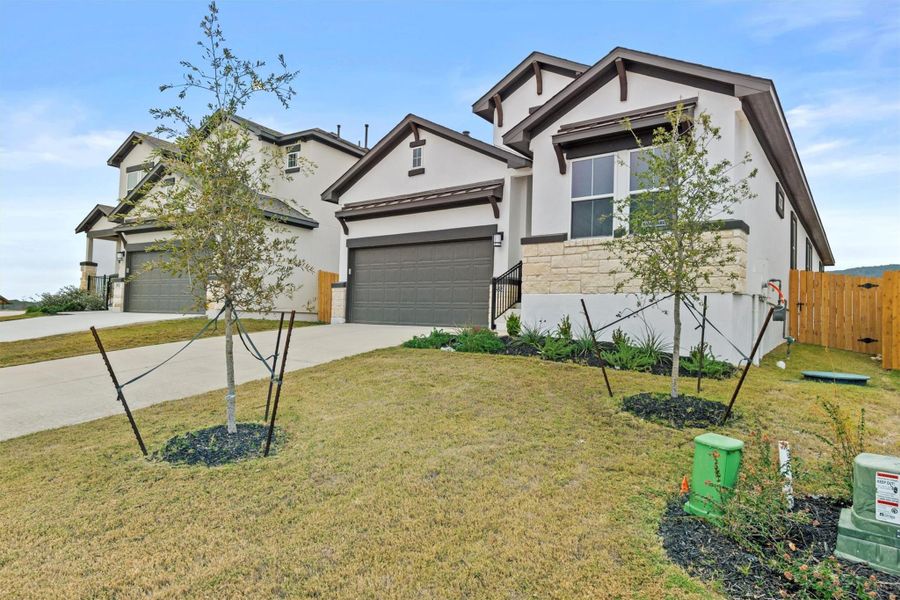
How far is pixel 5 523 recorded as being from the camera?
3260 millimetres

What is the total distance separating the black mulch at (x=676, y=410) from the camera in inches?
192

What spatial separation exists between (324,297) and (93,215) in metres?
13.8

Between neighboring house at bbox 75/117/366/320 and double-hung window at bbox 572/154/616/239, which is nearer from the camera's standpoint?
double-hung window at bbox 572/154/616/239

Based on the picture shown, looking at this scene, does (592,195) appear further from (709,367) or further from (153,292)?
(153,292)

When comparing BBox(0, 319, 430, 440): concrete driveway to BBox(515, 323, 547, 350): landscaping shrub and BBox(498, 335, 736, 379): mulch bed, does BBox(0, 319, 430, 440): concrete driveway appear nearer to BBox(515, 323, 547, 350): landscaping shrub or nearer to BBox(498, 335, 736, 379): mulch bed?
BBox(498, 335, 736, 379): mulch bed

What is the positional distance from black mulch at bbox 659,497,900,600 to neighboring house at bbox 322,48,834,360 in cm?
517

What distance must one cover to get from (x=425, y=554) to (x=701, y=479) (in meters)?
1.83

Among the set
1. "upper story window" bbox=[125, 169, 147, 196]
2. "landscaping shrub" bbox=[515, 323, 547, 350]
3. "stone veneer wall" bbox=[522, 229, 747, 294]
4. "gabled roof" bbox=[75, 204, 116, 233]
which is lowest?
"landscaping shrub" bbox=[515, 323, 547, 350]

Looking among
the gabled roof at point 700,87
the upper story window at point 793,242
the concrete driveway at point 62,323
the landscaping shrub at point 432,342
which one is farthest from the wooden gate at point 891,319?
the concrete driveway at point 62,323

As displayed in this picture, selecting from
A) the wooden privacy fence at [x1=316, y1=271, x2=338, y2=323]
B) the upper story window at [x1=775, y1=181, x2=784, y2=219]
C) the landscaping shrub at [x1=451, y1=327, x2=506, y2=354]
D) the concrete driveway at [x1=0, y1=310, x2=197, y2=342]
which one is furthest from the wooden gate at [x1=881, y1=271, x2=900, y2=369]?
the concrete driveway at [x1=0, y1=310, x2=197, y2=342]

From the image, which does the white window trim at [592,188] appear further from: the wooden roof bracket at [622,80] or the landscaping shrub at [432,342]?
the landscaping shrub at [432,342]

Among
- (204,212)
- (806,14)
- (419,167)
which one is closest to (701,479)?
(204,212)

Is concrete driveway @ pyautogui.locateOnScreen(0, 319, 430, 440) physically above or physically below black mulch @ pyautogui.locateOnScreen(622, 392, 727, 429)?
below

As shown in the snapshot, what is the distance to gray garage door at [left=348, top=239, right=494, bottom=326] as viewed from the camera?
1283 centimetres
